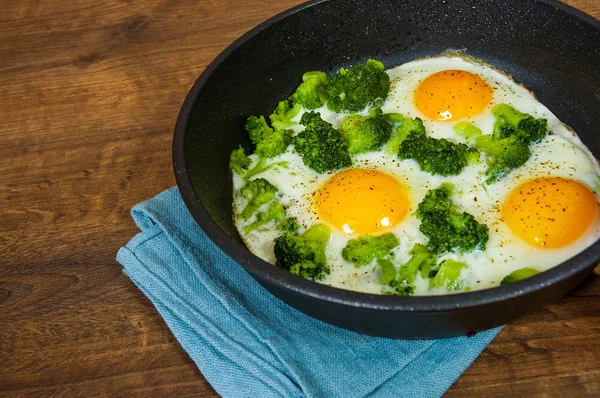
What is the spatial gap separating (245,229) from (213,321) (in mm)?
362

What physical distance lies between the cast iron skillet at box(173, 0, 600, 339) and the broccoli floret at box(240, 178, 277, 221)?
82 mm

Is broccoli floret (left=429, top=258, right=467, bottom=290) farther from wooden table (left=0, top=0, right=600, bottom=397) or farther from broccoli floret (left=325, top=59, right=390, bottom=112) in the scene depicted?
broccoli floret (left=325, top=59, right=390, bottom=112)

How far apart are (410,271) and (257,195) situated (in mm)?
658

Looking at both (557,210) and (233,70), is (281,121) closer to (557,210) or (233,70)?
(233,70)

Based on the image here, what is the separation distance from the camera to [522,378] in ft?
6.59

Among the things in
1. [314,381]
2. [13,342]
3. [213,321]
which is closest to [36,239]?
[13,342]

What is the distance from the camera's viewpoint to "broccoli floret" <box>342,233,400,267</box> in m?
2.18

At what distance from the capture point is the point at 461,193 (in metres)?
2.37

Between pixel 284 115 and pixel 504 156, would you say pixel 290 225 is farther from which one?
pixel 504 156

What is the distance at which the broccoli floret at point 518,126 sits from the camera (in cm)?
247

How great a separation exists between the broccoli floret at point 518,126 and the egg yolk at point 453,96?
0.09m

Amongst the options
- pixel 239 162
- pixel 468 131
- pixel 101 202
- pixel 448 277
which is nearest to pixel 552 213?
pixel 448 277

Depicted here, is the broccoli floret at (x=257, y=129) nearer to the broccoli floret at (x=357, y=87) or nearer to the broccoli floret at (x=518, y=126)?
the broccoli floret at (x=357, y=87)

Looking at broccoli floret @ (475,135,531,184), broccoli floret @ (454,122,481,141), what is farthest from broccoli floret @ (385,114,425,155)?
broccoli floret @ (475,135,531,184)
